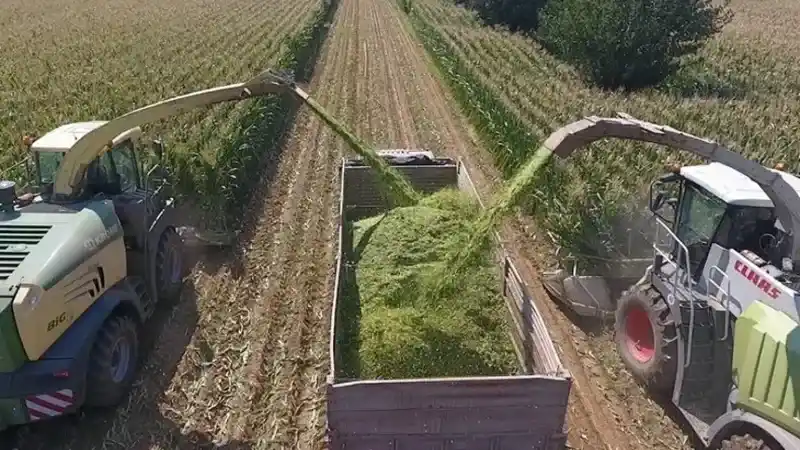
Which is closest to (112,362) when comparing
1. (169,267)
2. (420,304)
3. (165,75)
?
(169,267)

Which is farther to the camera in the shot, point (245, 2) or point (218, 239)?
point (245, 2)

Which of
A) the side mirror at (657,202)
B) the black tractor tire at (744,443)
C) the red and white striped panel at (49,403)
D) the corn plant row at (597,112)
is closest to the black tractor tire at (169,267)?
the red and white striped panel at (49,403)

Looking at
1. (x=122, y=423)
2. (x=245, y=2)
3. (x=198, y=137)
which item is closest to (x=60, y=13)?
(x=245, y=2)

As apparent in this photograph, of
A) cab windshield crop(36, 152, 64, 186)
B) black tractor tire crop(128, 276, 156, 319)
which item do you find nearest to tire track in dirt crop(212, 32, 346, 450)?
black tractor tire crop(128, 276, 156, 319)

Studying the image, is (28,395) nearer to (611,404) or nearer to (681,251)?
(611,404)

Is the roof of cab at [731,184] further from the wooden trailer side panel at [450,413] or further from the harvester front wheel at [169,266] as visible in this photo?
the harvester front wheel at [169,266]
